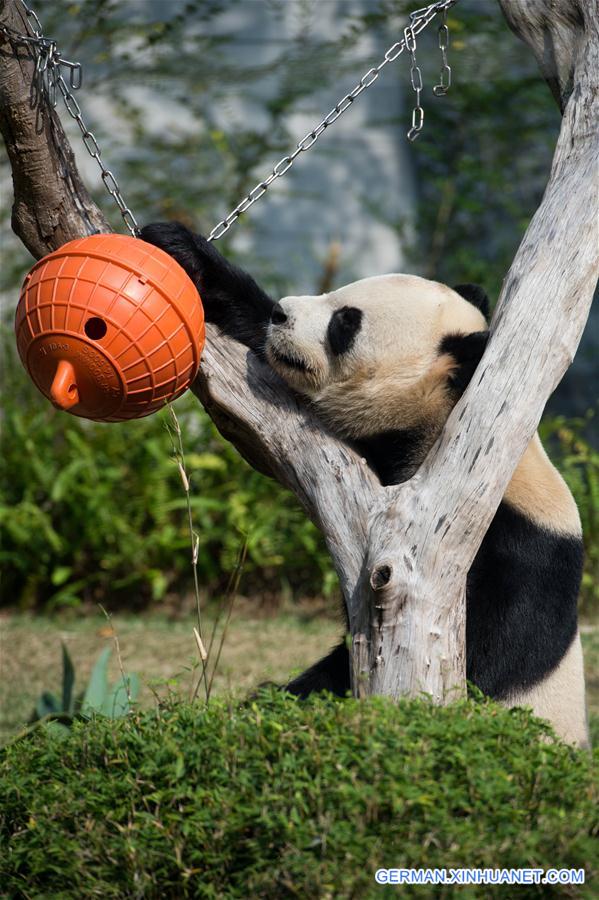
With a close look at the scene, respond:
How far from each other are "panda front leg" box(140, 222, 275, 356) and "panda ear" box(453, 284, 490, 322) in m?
0.65

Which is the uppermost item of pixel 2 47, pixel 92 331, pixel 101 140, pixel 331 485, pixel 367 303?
pixel 101 140

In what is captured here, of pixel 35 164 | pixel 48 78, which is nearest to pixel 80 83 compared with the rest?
pixel 48 78

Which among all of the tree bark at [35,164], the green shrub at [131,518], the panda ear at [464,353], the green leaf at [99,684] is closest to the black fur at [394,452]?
the panda ear at [464,353]

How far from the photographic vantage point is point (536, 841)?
1790 millimetres

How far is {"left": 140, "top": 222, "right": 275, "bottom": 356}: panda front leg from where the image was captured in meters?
3.09

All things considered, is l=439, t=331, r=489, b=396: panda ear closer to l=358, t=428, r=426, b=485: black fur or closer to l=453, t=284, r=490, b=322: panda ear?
l=358, t=428, r=426, b=485: black fur

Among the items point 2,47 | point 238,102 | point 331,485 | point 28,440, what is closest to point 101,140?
point 238,102

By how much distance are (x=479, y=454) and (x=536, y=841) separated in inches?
38.1

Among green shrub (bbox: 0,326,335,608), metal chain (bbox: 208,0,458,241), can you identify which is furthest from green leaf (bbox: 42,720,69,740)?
green shrub (bbox: 0,326,335,608)

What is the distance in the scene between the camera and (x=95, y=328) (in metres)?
2.31

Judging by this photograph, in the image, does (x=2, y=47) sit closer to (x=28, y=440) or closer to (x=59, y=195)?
(x=59, y=195)

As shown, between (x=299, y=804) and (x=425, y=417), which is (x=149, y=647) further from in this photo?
(x=299, y=804)

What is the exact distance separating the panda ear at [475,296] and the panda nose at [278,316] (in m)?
0.69

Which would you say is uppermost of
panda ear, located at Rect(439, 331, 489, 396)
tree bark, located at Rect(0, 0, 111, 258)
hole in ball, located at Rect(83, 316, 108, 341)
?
tree bark, located at Rect(0, 0, 111, 258)
